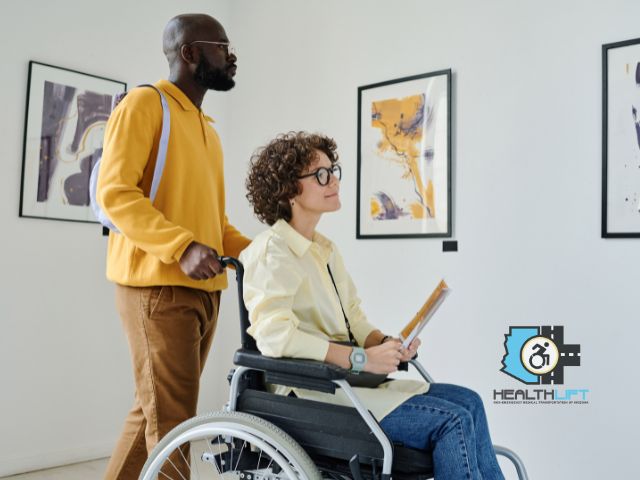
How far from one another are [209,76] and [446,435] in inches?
45.4

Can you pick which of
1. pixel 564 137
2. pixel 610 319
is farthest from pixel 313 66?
Answer: pixel 610 319

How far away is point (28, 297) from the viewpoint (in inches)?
107

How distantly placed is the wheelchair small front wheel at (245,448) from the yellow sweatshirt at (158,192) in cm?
39

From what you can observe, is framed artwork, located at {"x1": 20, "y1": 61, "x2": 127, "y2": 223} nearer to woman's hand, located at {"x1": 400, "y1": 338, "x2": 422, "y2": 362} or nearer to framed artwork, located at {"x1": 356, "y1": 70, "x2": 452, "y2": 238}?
framed artwork, located at {"x1": 356, "y1": 70, "x2": 452, "y2": 238}

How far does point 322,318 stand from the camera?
1.53 m

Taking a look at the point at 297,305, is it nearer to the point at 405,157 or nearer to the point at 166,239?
the point at 166,239

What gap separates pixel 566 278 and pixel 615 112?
59 centimetres

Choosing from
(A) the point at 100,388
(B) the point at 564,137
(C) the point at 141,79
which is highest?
(C) the point at 141,79

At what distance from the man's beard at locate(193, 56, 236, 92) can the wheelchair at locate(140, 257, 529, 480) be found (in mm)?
585

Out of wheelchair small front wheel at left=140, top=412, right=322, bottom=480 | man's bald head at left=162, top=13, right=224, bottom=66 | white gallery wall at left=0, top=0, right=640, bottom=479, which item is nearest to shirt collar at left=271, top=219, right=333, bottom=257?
wheelchair small front wheel at left=140, top=412, right=322, bottom=480

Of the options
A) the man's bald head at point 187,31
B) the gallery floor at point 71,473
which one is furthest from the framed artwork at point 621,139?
the gallery floor at point 71,473

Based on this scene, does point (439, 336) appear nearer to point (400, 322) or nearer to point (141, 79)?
point (400, 322)

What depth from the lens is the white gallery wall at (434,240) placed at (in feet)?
7.30

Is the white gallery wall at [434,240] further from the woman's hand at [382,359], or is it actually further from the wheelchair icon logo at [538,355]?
the woman's hand at [382,359]
